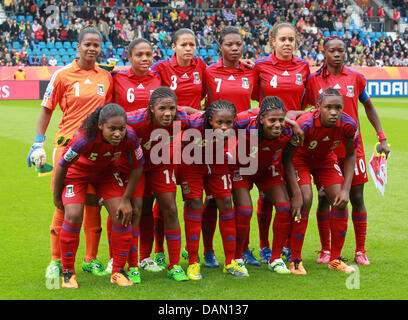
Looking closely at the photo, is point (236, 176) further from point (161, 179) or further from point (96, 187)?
point (96, 187)

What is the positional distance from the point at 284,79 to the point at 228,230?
170 centimetres

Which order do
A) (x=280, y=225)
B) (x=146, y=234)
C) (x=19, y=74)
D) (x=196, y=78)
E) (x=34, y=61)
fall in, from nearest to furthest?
(x=280, y=225) → (x=146, y=234) → (x=196, y=78) → (x=19, y=74) → (x=34, y=61)

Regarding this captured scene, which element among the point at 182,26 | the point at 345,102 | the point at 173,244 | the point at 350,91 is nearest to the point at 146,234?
the point at 173,244

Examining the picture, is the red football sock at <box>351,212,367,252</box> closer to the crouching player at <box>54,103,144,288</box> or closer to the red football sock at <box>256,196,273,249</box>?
the red football sock at <box>256,196,273,249</box>

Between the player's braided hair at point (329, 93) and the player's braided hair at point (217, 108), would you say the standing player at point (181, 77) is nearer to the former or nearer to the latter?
the player's braided hair at point (217, 108)

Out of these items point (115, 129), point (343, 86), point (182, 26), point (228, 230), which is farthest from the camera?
point (182, 26)

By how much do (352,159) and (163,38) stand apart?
28.9 metres

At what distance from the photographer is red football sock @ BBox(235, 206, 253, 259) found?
5.75 m

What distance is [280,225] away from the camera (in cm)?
A: 579

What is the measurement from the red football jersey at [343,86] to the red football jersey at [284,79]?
0.36ft

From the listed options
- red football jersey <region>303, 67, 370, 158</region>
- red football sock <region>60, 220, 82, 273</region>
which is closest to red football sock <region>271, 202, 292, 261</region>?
red football jersey <region>303, 67, 370, 158</region>

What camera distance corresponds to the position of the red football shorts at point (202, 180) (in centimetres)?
567

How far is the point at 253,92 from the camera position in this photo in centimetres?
642

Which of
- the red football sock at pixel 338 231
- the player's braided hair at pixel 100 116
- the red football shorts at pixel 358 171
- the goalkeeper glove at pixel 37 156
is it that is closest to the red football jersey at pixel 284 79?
the red football shorts at pixel 358 171
